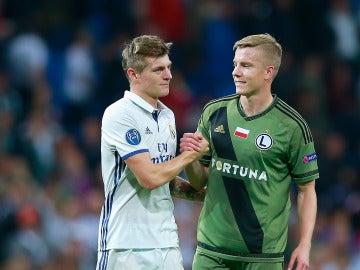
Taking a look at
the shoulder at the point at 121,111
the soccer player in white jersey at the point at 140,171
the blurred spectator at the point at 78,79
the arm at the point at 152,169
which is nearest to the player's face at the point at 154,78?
the soccer player in white jersey at the point at 140,171

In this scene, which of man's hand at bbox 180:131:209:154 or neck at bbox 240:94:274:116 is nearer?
man's hand at bbox 180:131:209:154

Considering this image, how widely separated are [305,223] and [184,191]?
0.87 meters

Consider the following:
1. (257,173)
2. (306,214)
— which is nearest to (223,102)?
(257,173)

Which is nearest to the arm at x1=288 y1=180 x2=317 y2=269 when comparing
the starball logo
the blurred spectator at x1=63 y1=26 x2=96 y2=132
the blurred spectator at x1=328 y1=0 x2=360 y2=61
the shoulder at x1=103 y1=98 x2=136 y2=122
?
the starball logo

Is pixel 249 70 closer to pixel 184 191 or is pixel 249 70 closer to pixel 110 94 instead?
Answer: pixel 184 191

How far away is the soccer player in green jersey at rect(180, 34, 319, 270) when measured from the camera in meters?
6.63

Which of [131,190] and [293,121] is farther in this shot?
[293,121]

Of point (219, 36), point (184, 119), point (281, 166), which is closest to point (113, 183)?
point (281, 166)

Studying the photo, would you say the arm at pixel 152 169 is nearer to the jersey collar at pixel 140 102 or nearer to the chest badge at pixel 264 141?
the jersey collar at pixel 140 102

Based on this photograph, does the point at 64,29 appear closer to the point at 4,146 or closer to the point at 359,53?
the point at 4,146

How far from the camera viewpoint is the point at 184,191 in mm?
7023

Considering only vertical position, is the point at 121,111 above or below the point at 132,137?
above

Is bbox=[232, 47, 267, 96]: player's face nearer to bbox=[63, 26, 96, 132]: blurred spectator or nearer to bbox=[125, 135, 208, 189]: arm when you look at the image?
bbox=[125, 135, 208, 189]: arm

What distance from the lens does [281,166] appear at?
667 cm
